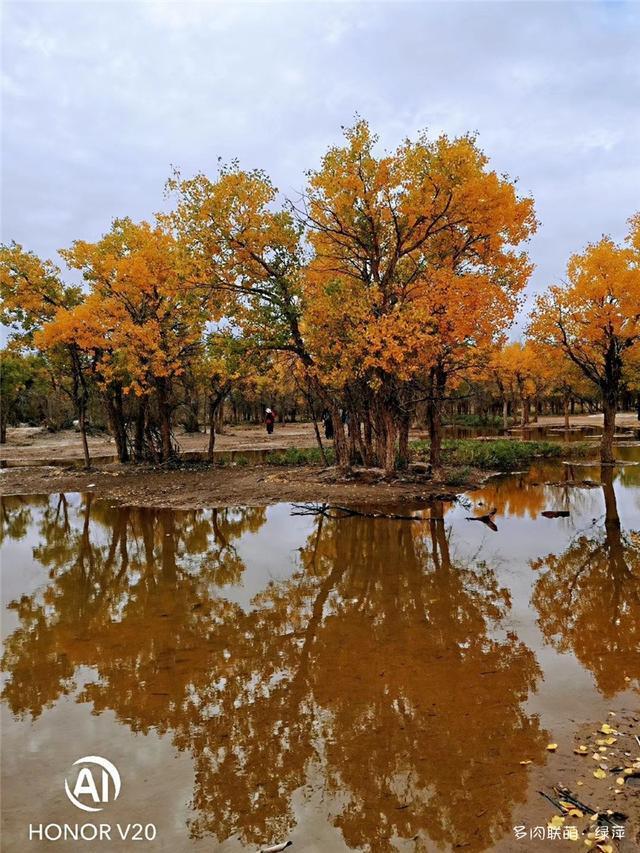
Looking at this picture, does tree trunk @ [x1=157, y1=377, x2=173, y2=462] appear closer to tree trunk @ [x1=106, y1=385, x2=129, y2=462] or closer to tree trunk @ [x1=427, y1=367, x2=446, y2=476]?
tree trunk @ [x1=106, y1=385, x2=129, y2=462]

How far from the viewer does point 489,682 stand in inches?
240

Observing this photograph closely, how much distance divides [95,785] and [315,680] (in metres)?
2.46

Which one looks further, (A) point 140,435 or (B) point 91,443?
(B) point 91,443

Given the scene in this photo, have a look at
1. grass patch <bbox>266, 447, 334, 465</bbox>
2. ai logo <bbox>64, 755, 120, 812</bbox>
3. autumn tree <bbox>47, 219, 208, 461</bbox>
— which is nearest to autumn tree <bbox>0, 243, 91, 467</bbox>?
autumn tree <bbox>47, 219, 208, 461</bbox>

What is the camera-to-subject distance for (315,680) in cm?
627

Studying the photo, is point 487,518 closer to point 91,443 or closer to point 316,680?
point 316,680

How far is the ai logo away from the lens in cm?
445

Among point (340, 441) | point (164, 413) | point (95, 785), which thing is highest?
point (164, 413)

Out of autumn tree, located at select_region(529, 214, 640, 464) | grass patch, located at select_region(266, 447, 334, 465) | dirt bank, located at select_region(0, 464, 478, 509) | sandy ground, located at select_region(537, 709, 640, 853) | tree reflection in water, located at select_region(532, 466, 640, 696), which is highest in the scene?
autumn tree, located at select_region(529, 214, 640, 464)

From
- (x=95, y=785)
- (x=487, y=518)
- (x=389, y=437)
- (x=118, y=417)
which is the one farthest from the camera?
(x=118, y=417)

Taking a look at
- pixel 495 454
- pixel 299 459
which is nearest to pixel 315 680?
pixel 299 459

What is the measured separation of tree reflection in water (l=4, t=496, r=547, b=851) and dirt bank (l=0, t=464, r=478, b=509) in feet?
20.9

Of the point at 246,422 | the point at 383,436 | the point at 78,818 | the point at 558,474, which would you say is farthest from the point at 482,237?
the point at 246,422

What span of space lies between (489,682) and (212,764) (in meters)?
3.09
